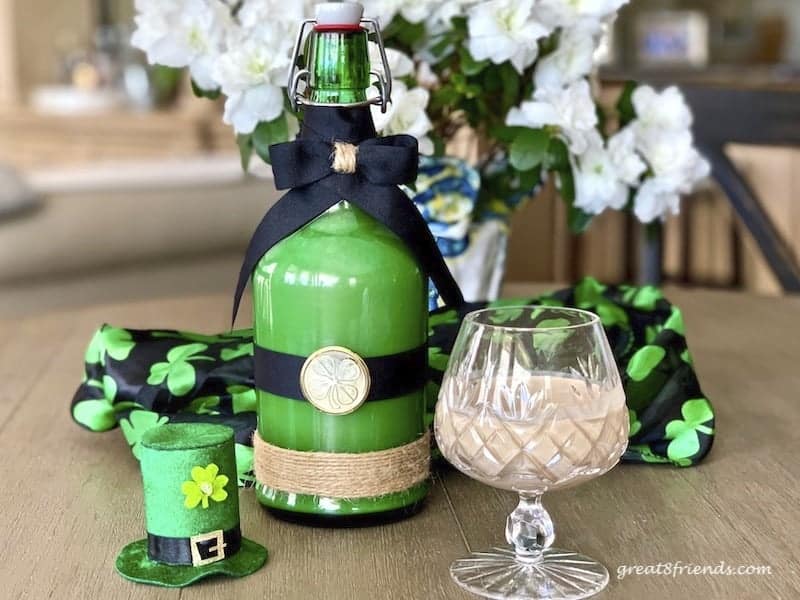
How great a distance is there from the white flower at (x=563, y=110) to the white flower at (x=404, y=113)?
0.30ft

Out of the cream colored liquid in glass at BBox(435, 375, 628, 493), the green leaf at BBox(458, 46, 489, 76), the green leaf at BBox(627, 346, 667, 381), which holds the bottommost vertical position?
the green leaf at BBox(627, 346, 667, 381)

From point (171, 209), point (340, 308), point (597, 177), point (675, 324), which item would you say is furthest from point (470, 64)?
point (171, 209)

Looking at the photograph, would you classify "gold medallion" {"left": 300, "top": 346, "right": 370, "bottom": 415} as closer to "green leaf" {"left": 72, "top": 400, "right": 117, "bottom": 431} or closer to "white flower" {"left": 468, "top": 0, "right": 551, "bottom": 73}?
"green leaf" {"left": 72, "top": 400, "right": 117, "bottom": 431}

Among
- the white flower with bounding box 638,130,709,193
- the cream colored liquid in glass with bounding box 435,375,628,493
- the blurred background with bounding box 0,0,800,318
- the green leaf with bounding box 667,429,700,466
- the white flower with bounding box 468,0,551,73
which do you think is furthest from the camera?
the blurred background with bounding box 0,0,800,318

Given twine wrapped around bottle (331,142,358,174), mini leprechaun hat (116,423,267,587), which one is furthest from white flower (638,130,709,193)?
mini leprechaun hat (116,423,267,587)

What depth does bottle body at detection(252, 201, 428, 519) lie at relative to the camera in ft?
2.34

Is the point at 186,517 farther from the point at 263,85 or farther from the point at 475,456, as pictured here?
the point at 263,85

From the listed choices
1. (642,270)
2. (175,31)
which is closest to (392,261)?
(175,31)

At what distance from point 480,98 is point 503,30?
11cm

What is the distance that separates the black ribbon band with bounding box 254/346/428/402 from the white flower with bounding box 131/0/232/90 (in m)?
0.36

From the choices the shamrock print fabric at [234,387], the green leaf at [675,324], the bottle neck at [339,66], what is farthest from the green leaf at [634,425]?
the bottle neck at [339,66]

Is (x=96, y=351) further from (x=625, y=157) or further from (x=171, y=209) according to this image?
(x=171, y=209)

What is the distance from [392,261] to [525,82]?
42 centimetres

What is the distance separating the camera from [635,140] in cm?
108
